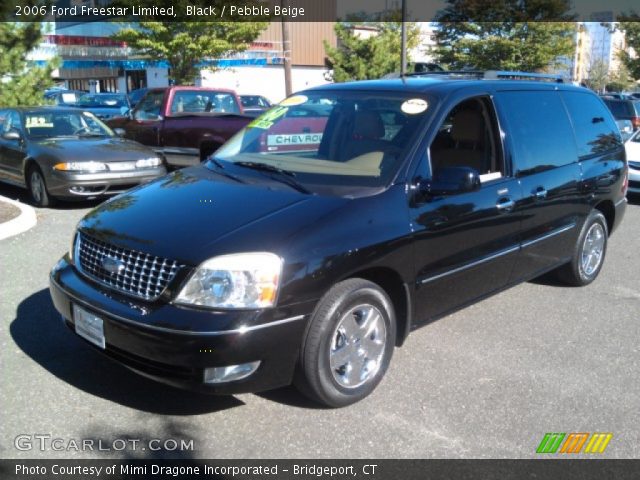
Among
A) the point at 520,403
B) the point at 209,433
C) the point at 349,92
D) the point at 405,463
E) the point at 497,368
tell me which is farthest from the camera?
the point at 349,92

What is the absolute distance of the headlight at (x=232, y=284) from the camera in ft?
10.2

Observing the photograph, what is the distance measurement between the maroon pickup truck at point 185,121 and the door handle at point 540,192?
670 centimetres

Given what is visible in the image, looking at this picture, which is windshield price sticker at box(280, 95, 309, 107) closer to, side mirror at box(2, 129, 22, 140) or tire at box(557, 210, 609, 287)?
tire at box(557, 210, 609, 287)

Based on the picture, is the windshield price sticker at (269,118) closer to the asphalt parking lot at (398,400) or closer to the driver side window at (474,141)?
the driver side window at (474,141)

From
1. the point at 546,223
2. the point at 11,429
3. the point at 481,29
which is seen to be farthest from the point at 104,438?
the point at 481,29

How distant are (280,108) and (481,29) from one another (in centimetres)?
3062

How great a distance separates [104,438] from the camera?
323 centimetres

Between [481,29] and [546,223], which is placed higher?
[481,29]

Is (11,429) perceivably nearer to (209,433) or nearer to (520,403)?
(209,433)

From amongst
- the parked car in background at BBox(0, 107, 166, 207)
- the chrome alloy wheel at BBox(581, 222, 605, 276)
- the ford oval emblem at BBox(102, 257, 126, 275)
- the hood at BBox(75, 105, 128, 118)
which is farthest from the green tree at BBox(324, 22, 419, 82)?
the ford oval emblem at BBox(102, 257, 126, 275)

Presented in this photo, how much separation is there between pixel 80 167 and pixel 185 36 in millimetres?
15819

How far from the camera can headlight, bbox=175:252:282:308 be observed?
10.2 feet

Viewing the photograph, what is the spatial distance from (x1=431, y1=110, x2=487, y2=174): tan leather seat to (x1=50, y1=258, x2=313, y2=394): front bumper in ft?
6.55

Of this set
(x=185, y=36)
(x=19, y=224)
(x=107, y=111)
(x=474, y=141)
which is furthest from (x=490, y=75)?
(x=107, y=111)
